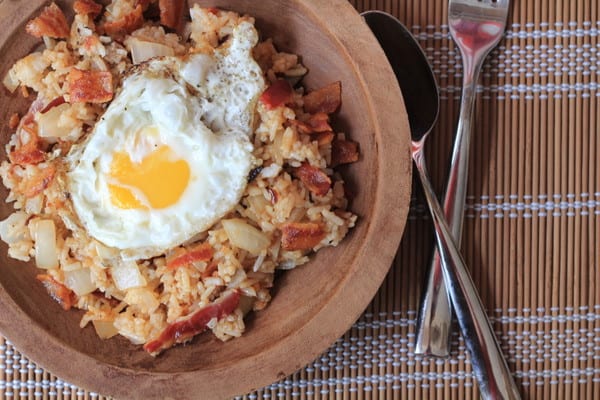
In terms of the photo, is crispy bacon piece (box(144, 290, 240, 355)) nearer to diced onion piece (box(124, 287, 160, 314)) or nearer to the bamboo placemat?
diced onion piece (box(124, 287, 160, 314))

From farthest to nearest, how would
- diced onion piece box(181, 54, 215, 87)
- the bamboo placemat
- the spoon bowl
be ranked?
the bamboo placemat < the spoon bowl < diced onion piece box(181, 54, 215, 87)

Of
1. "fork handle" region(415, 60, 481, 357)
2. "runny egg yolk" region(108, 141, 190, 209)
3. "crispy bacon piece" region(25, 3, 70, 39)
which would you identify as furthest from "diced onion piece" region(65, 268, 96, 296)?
"fork handle" region(415, 60, 481, 357)

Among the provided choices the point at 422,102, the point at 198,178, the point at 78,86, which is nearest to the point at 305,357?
the point at 198,178

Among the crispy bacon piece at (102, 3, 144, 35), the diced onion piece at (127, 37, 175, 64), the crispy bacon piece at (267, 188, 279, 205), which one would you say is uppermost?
the crispy bacon piece at (102, 3, 144, 35)

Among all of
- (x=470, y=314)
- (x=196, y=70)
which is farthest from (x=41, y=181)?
(x=470, y=314)

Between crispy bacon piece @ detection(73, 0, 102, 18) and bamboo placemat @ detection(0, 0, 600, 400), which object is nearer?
crispy bacon piece @ detection(73, 0, 102, 18)

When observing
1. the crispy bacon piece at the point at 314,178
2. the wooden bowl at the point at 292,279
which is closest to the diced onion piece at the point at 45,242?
the wooden bowl at the point at 292,279

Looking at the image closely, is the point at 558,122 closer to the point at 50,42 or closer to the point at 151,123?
the point at 151,123
